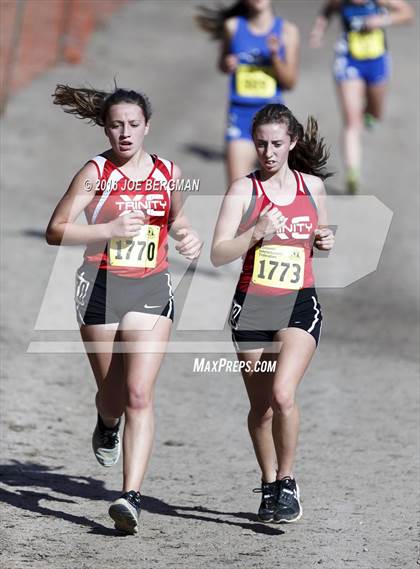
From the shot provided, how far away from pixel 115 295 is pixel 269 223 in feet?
2.76

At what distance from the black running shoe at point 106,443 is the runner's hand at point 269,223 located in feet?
5.08

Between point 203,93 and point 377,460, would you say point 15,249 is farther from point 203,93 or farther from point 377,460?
point 203,93

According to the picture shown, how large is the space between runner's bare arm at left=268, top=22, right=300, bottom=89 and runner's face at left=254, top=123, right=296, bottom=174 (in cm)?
471

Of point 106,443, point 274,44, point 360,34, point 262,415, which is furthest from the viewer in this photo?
point 360,34

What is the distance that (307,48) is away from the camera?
73.0ft

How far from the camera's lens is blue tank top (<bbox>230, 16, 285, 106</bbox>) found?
1112cm

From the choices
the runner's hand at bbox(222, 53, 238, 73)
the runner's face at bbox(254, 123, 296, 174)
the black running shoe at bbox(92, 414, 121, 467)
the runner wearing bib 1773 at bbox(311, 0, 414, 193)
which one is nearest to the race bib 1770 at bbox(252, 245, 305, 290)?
the runner's face at bbox(254, 123, 296, 174)

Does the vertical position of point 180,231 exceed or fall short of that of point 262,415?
it exceeds it

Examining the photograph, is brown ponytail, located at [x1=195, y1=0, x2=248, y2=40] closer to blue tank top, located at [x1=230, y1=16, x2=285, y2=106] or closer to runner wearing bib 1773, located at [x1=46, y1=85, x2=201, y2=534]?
blue tank top, located at [x1=230, y1=16, x2=285, y2=106]

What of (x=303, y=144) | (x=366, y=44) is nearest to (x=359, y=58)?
(x=366, y=44)

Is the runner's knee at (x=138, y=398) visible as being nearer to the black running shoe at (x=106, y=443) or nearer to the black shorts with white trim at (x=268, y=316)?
the black shorts with white trim at (x=268, y=316)

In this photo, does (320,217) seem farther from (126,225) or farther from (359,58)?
(359,58)

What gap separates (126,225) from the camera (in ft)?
19.4

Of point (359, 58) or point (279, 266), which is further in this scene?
point (359, 58)
